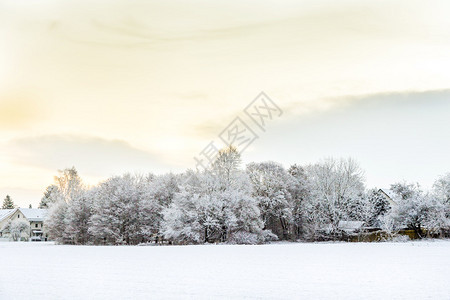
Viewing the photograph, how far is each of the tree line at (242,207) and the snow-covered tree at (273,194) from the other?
0.47ft

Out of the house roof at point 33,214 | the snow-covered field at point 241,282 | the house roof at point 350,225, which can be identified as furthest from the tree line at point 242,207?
the house roof at point 33,214

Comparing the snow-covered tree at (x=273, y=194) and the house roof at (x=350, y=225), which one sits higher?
the snow-covered tree at (x=273, y=194)

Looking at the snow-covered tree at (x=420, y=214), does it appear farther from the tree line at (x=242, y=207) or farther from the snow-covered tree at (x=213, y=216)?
the snow-covered tree at (x=213, y=216)

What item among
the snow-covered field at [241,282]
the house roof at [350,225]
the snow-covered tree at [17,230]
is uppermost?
the snow-covered tree at [17,230]

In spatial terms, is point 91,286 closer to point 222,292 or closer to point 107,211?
point 222,292

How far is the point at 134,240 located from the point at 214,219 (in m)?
14.7

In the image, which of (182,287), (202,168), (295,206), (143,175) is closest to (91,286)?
(182,287)

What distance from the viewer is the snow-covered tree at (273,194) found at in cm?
5544

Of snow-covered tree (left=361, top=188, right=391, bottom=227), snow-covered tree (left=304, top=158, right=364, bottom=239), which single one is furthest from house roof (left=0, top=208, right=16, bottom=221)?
snow-covered tree (left=361, top=188, right=391, bottom=227)

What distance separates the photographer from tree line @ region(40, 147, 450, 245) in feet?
157

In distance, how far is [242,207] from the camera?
4822 cm

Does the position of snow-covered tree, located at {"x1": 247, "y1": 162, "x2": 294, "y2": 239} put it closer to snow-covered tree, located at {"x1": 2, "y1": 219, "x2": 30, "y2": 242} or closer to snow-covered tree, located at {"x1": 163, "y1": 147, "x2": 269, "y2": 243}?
snow-covered tree, located at {"x1": 163, "y1": 147, "x2": 269, "y2": 243}

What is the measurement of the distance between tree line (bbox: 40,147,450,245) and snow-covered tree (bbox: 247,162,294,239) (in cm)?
14

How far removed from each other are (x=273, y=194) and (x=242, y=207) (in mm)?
9236
